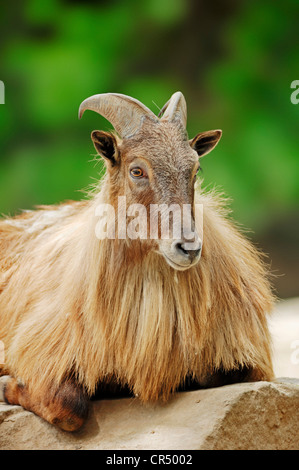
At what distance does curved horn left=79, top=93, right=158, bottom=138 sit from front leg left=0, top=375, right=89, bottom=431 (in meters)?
1.47

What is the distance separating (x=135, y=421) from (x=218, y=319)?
739 mm

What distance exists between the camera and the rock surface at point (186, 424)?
142 inches

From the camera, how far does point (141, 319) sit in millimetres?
3920

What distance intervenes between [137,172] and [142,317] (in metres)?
0.79

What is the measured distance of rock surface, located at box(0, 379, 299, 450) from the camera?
360 centimetres

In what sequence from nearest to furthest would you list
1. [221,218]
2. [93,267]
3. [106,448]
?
[106,448] < [93,267] < [221,218]

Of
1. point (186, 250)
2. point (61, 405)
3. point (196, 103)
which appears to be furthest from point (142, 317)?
point (196, 103)

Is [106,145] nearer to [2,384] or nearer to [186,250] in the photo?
[186,250]

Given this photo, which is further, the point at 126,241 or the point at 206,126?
the point at 206,126

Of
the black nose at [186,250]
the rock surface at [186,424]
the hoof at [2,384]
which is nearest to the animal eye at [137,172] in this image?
the black nose at [186,250]

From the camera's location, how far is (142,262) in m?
3.90

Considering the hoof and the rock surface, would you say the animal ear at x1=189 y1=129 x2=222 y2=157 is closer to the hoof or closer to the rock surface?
the rock surface

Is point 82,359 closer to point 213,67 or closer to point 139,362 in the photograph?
point 139,362
